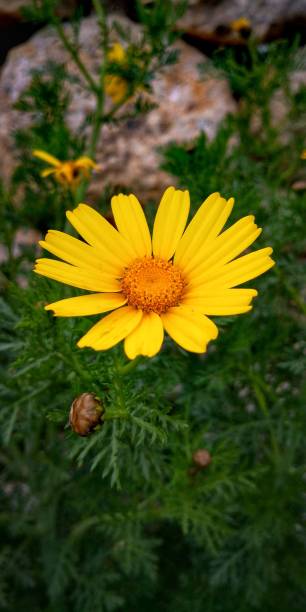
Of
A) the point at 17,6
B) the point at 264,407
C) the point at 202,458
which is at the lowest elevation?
the point at 202,458

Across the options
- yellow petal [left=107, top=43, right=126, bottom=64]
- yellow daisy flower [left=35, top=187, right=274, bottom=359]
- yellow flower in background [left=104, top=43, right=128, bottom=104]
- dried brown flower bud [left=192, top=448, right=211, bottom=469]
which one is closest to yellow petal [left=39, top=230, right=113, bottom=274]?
yellow daisy flower [left=35, top=187, right=274, bottom=359]

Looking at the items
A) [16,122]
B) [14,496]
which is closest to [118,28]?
[16,122]

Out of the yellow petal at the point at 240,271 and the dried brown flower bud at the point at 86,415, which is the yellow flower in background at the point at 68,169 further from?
the dried brown flower bud at the point at 86,415

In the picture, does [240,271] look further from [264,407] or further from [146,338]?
[264,407]

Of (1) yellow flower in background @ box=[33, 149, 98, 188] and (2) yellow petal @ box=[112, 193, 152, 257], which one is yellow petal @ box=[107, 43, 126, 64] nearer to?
(1) yellow flower in background @ box=[33, 149, 98, 188]

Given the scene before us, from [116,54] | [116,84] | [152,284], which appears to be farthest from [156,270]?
[116,54]

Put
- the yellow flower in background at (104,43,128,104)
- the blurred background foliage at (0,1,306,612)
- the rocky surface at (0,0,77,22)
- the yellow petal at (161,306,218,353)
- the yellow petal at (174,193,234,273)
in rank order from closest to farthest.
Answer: the yellow petal at (161,306,218,353) → the yellow petal at (174,193,234,273) → the blurred background foliage at (0,1,306,612) → the yellow flower in background at (104,43,128,104) → the rocky surface at (0,0,77,22)

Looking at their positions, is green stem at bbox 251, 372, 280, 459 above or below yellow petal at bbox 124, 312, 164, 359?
below
